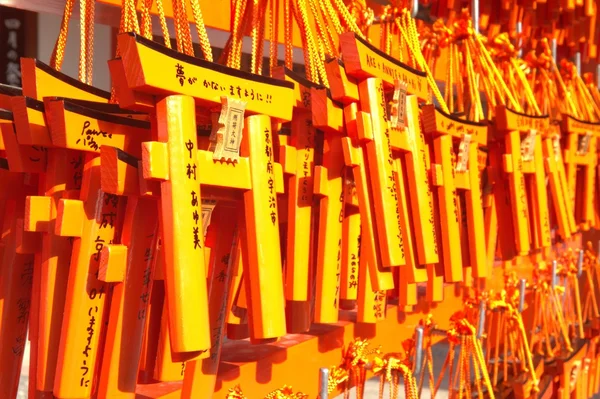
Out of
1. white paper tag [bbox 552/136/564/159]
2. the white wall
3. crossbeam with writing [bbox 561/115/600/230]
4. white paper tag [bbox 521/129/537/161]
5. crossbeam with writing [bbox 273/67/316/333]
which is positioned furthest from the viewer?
the white wall

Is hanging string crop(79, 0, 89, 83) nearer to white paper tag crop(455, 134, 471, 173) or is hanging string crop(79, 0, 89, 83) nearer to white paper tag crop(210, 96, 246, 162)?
white paper tag crop(210, 96, 246, 162)

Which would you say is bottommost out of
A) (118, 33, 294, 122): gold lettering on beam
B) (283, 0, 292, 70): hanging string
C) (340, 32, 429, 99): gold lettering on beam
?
(118, 33, 294, 122): gold lettering on beam

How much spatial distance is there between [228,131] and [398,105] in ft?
0.98

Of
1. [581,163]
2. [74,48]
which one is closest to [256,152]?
[581,163]

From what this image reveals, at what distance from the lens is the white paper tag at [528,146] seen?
1.26 meters

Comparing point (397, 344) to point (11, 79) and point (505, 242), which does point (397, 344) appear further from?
point (11, 79)

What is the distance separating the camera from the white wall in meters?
1.72

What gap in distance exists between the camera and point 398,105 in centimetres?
88

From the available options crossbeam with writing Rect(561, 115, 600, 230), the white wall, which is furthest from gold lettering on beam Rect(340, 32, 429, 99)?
the white wall

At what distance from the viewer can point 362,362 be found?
0.97 meters

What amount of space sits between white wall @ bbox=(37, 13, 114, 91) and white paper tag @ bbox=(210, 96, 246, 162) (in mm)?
1072

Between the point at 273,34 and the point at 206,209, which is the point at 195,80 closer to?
the point at 206,209

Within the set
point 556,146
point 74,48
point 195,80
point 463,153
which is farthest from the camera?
point 74,48

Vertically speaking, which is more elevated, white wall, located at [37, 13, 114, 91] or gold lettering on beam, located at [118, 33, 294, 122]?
white wall, located at [37, 13, 114, 91]
